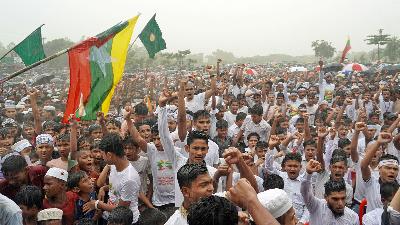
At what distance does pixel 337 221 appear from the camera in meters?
3.94

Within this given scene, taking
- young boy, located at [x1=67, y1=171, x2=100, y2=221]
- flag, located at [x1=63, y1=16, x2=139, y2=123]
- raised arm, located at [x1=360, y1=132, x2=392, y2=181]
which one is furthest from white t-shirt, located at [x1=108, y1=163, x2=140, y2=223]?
raised arm, located at [x1=360, y1=132, x2=392, y2=181]

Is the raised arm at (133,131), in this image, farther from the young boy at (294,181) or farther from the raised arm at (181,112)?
the young boy at (294,181)

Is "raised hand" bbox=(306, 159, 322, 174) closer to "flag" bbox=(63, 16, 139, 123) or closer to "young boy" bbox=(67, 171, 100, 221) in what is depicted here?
"young boy" bbox=(67, 171, 100, 221)

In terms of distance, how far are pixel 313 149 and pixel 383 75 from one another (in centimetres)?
1995

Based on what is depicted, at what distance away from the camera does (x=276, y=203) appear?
103 inches

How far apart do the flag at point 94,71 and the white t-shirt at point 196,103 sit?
2190 mm

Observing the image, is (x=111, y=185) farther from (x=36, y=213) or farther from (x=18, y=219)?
(x=18, y=219)

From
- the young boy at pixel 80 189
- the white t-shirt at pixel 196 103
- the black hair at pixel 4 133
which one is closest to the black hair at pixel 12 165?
the young boy at pixel 80 189

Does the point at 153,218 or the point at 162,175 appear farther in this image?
the point at 162,175

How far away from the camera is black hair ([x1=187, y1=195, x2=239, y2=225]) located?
212cm

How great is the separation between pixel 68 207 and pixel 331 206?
2625 mm

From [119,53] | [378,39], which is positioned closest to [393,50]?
[378,39]

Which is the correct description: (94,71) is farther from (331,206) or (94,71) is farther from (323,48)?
(323,48)

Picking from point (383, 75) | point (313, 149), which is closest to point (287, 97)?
point (313, 149)
